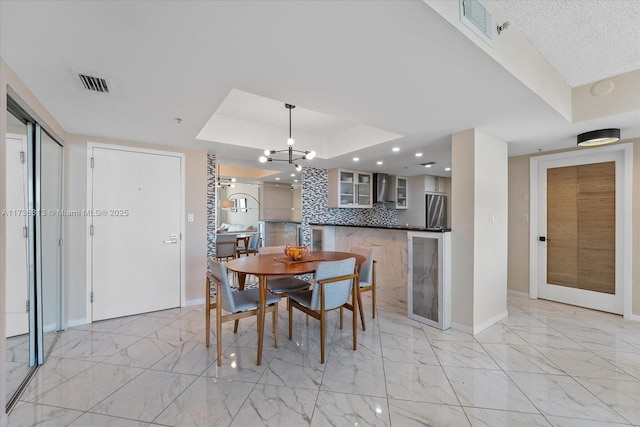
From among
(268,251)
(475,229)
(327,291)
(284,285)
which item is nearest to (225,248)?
(268,251)

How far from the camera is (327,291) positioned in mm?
2404

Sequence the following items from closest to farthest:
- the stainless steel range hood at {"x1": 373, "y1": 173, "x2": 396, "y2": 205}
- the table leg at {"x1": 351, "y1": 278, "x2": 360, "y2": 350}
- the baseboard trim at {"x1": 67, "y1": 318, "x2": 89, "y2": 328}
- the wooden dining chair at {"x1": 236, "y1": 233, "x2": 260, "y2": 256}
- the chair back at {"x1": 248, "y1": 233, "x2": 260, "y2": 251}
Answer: the table leg at {"x1": 351, "y1": 278, "x2": 360, "y2": 350}, the baseboard trim at {"x1": 67, "y1": 318, "x2": 89, "y2": 328}, the wooden dining chair at {"x1": 236, "y1": 233, "x2": 260, "y2": 256}, the chair back at {"x1": 248, "y1": 233, "x2": 260, "y2": 251}, the stainless steel range hood at {"x1": 373, "y1": 173, "x2": 396, "y2": 205}

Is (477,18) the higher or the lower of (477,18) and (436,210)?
the higher

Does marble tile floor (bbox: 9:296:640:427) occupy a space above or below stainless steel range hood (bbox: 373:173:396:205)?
below

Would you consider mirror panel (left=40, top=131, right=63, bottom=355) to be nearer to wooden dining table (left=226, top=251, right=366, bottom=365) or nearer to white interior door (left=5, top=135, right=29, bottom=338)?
white interior door (left=5, top=135, right=29, bottom=338)

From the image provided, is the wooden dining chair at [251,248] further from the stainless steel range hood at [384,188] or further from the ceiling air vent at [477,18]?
the ceiling air vent at [477,18]

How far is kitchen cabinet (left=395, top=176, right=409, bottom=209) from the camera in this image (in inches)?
A: 260

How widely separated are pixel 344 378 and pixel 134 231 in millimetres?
2972

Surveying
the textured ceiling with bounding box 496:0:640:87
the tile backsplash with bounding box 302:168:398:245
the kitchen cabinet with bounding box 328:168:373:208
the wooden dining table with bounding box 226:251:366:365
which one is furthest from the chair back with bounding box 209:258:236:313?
the kitchen cabinet with bounding box 328:168:373:208

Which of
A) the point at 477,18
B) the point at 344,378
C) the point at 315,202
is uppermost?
the point at 477,18

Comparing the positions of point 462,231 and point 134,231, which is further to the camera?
point 134,231

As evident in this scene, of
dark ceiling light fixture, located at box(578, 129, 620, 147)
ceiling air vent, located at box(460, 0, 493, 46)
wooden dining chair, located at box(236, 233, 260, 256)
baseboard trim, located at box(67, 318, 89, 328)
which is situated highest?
ceiling air vent, located at box(460, 0, 493, 46)

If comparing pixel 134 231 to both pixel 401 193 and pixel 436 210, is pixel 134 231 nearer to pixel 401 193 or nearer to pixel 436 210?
pixel 401 193

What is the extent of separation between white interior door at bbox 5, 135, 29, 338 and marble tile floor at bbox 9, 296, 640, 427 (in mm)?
499
